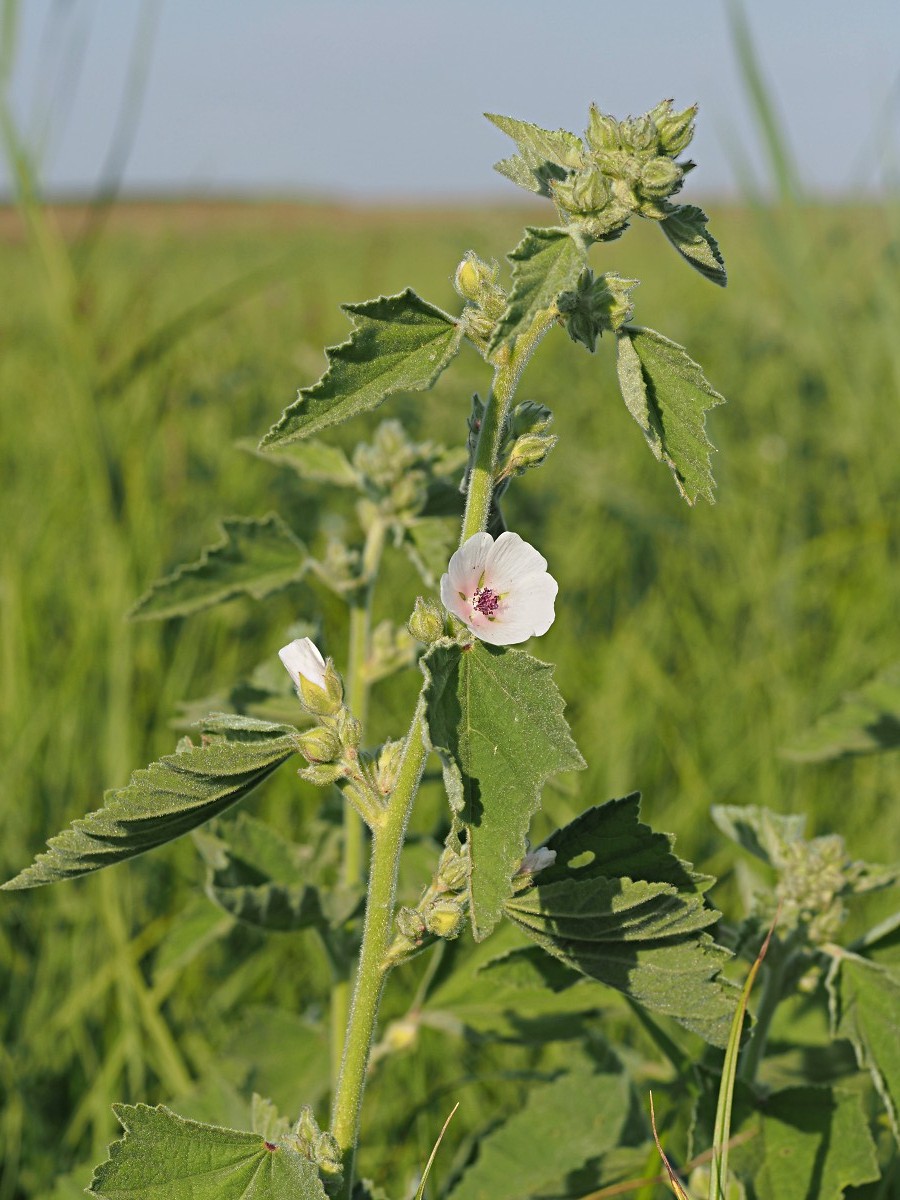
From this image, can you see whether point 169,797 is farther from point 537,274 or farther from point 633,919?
point 537,274

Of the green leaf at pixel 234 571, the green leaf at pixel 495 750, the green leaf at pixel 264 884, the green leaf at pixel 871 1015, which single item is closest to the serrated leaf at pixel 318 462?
the green leaf at pixel 234 571

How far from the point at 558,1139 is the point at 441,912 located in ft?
2.48

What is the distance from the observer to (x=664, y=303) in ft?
30.1

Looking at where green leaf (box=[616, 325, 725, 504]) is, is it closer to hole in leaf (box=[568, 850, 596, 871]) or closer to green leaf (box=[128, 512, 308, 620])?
hole in leaf (box=[568, 850, 596, 871])

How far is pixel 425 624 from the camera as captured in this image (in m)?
1.24

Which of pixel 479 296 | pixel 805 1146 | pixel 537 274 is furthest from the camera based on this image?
pixel 805 1146

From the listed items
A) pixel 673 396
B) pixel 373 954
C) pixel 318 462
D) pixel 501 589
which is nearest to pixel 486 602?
pixel 501 589

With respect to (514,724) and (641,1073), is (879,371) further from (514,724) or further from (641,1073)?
(514,724)

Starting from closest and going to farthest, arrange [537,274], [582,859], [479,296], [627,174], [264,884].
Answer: [537,274] → [627,174] → [479,296] → [582,859] → [264,884]

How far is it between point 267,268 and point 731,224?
531cm

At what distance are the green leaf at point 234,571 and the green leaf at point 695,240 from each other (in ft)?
3.12

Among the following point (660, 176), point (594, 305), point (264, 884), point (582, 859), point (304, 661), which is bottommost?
point (264, 884)

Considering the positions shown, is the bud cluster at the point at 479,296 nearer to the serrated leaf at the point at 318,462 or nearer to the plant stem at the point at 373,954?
the plant stem at the point at 373,954

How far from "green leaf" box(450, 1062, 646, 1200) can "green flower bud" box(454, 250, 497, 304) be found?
1244mm
